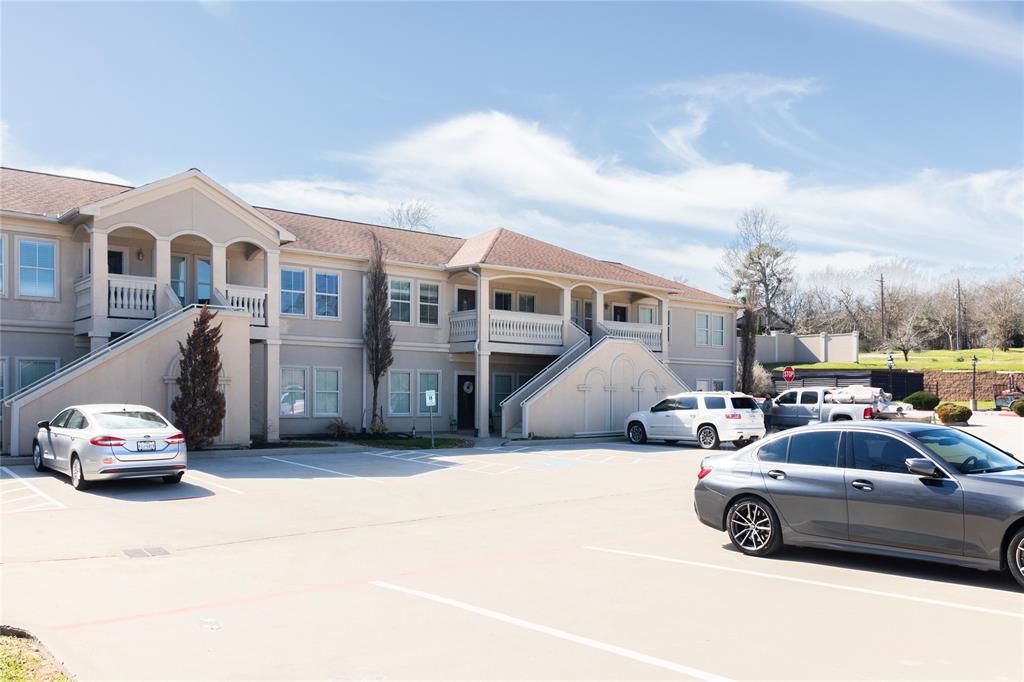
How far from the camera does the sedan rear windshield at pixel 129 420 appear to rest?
49.0ft

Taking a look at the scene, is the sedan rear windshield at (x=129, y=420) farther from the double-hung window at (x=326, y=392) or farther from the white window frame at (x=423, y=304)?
the white window frame at (x=423, y=304)

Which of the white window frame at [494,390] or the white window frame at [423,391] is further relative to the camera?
the white window frame at [494,390]

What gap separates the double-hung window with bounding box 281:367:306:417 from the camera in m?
26.5

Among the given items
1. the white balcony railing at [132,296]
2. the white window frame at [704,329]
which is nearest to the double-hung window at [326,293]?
the white balcony railing at [132,296]

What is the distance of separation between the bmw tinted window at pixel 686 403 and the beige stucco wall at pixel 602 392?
398cm

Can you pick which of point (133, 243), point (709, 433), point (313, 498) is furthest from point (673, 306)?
point (313, 498)

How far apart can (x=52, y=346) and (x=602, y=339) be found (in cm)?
1764

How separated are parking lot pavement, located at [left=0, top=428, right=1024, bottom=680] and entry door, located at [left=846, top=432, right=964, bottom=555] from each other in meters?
0.43

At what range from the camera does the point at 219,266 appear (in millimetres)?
23812

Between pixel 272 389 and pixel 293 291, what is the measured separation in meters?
3.74

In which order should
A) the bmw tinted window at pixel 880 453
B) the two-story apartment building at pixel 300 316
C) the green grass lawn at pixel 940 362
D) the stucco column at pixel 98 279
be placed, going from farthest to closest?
the green grass lawn at pixel 940 362 < the two-story apartment building at pixel 300 316 < the stucco column at pixel 98 279 < the bmw tinted window at pixel 880 453

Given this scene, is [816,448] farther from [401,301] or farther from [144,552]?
[401,301]

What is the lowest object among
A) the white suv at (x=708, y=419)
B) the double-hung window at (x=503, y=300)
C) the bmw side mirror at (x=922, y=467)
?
the white suv at (x=708, y=419)

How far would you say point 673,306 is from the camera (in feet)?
124
